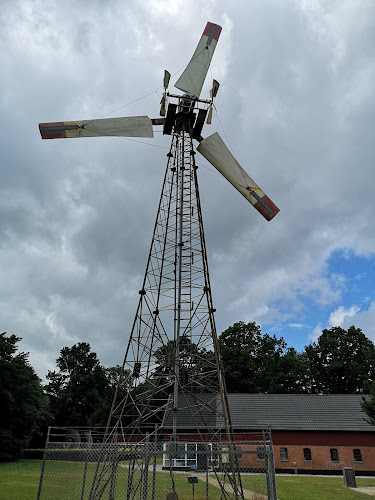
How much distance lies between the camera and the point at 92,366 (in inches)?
2591

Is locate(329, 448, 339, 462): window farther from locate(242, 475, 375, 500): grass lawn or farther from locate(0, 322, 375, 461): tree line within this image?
locate(0, 322, 375, 461): tree line

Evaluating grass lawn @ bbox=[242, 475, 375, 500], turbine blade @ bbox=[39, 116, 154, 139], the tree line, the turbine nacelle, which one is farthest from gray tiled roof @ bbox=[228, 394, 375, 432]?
turbine blade @ bbox=[39, 116, 154, 139]

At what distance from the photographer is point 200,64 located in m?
17.0

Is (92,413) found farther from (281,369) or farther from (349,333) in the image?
(349,333)

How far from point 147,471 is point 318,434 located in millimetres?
24038

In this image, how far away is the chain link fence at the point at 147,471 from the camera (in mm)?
9273

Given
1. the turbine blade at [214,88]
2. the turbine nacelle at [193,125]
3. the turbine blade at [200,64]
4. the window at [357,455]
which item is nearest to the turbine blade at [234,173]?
the turbine nacelle at [193,125]

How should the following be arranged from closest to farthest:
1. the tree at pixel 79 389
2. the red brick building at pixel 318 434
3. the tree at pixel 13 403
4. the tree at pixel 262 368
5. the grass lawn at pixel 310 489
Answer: the grass lawn at pixel 310 489 < the red brick building at pixel 318 434 < the tree at pixel 13 403 < the tree at pixel 262 368 < the tree at pixel 79 389

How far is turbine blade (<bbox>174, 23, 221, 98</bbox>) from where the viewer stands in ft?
54.6

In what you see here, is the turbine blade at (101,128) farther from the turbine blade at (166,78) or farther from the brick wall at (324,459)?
the brick wall at (324,459)

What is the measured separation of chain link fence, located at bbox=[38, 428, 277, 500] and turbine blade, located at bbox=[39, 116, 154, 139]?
10807 millimetres

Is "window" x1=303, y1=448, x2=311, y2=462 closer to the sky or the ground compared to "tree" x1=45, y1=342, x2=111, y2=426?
closer to the ground

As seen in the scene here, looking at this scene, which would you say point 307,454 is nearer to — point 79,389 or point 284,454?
point 284,454

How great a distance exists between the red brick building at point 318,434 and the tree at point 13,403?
17687mm
